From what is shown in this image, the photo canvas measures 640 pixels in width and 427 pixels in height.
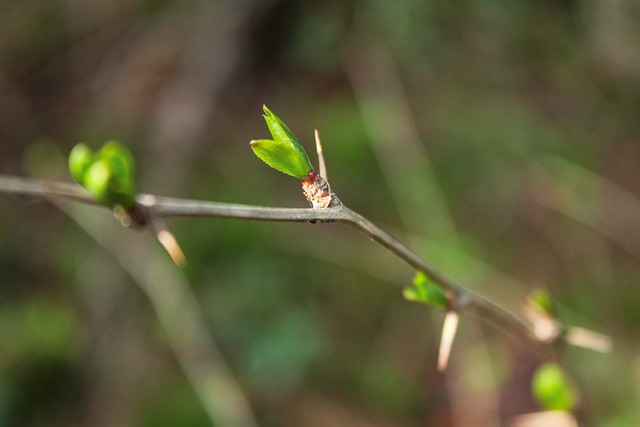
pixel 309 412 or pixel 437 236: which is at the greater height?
pixel 437 236

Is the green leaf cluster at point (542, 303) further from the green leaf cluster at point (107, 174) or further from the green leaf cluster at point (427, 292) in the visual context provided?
the green leaf cluster at point (107, 174)

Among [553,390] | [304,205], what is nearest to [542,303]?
[553,390]

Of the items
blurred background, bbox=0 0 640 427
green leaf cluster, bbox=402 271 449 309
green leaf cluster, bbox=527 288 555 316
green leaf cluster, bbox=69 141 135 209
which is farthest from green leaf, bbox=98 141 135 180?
blurred background, bbox=0 0 640 427

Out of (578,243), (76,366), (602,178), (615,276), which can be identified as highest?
(602,178)

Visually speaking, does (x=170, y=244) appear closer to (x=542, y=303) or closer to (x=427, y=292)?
(x=427, y=292)

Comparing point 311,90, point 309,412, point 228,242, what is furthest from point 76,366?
point 311,90

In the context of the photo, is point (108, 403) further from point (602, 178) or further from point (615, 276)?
point (602, 178)

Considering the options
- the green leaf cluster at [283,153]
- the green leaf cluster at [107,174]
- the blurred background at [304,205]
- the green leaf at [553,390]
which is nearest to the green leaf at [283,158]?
the green leaf cluster at [283,153]
